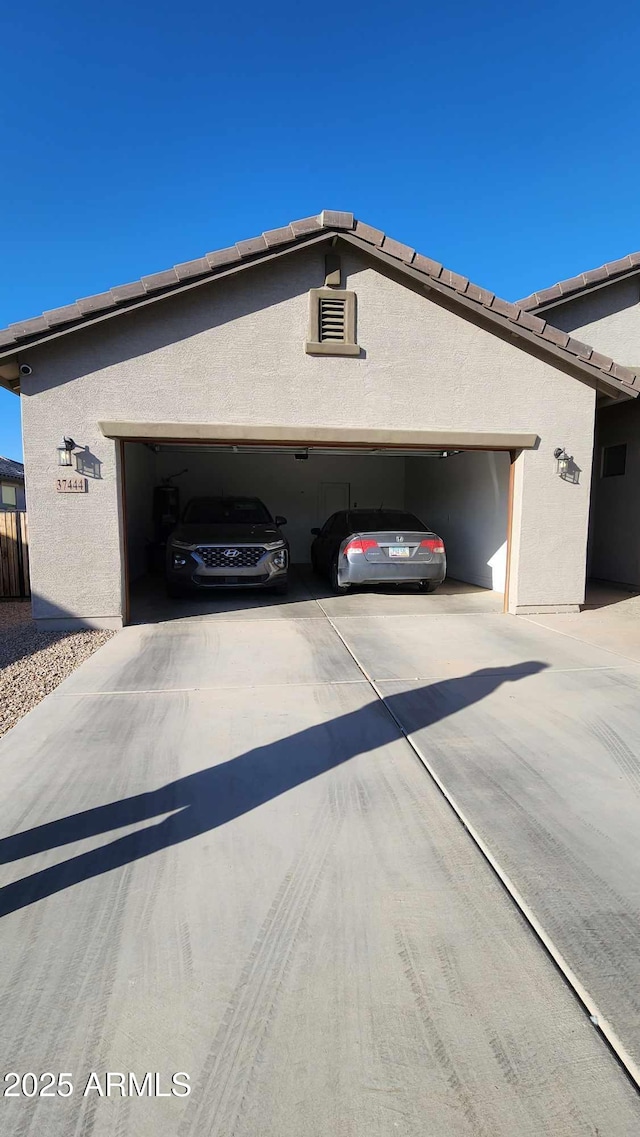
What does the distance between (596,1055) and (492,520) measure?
874cm

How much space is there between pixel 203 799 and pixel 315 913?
3.31 feet

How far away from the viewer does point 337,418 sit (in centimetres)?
743

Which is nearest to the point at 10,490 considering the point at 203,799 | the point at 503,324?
the point at 503,324

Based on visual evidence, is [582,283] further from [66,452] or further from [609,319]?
[66,452]

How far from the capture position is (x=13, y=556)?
29.1ft

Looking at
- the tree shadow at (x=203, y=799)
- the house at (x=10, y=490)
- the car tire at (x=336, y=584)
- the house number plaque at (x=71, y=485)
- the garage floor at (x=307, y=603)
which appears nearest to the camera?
the tree shadow at (x=203, y=799)

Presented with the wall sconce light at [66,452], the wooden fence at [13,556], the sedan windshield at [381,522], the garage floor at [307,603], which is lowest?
the garage floor at [307,603]

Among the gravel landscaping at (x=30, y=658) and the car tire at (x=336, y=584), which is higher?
the car tire at (x=336, y=584)

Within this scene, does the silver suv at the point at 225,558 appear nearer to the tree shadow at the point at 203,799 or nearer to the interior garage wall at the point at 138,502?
the interior garage wall at the point at 138,502

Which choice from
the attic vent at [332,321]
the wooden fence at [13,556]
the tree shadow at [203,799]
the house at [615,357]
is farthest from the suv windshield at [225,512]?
the tree shadow at [203,799]

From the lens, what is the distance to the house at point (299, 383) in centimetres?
682

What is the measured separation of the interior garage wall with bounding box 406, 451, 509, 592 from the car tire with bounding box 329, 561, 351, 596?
8.48 feet

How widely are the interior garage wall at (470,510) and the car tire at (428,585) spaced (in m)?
1.11

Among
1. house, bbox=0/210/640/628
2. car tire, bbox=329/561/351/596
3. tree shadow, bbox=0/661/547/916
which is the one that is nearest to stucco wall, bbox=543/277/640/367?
house, bbox=0/210/640/628
